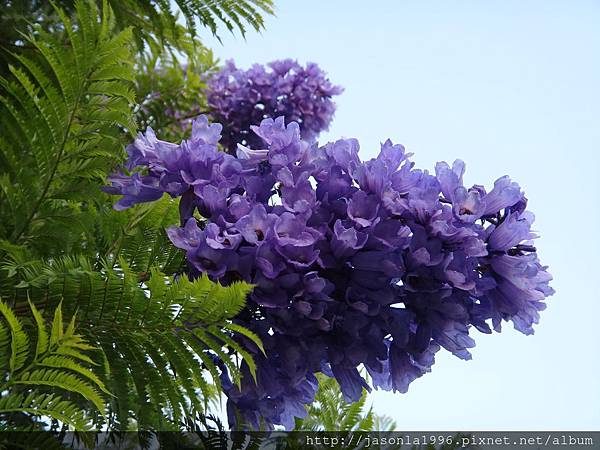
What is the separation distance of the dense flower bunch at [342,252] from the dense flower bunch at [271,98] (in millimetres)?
2847

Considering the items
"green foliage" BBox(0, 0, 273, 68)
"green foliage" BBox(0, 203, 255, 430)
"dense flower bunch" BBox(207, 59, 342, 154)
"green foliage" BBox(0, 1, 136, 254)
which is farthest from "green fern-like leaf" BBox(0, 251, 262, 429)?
"dense flower bunch" BBox(207, 59, 342, 154)

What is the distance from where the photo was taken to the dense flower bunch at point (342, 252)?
99cm

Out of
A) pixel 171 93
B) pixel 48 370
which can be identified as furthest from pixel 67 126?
pixel 171 93

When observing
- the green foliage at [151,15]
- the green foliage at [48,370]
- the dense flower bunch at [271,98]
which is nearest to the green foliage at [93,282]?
the green foliage at [48,370]

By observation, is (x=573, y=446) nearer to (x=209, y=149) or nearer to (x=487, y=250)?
(x=487, y=250)

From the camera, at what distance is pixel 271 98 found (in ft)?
13.2

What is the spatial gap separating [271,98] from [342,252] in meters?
3.11

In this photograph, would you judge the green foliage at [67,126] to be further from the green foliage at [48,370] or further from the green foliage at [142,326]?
the green foliage at [48,370]

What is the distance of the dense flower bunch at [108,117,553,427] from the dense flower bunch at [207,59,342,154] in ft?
9.34

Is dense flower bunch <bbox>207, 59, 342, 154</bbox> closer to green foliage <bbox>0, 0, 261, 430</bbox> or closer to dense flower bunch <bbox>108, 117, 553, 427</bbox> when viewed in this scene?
green foliage <bbox>0, 0, 261, 430</bbox>

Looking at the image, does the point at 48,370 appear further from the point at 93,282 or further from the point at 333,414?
the point at 333,414

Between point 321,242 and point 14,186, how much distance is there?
72 centimetres

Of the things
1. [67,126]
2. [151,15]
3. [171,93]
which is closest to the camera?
[67,126]

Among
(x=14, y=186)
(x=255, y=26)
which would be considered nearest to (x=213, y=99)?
(x=255, y=26)
